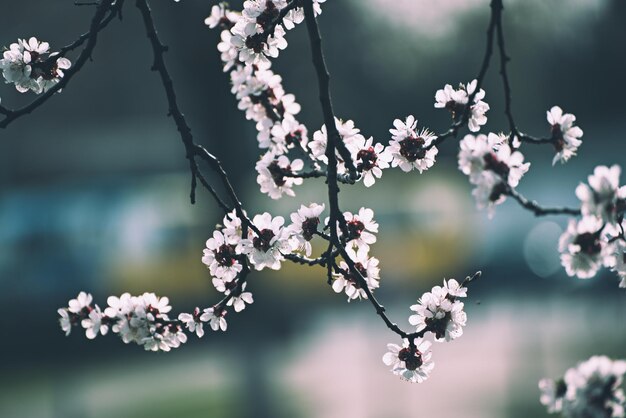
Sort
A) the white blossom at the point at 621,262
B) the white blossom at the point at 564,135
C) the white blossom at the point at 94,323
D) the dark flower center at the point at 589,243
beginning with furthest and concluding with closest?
the white blossom at the point at 94,323 < the white blossom at the point at 564,135 < the white blossom at the point at 621,262 < the dark flower center at the point at 589,243

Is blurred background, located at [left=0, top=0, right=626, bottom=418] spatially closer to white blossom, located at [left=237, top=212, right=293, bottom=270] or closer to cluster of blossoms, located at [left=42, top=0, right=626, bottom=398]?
cluster of blossoms, located at [left=42, top=0, right=626, bottom=398]

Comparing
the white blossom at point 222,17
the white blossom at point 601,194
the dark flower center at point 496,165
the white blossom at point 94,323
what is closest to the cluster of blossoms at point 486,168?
the dark flower center at point 496,165

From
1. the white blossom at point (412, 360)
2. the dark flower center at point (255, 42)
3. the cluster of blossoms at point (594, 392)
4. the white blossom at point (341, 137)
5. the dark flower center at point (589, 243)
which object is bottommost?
the cluster of blossoms at point (594, 392)

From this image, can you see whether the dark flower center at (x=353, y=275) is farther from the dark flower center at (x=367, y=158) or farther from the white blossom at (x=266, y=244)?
the dark flower center at (x=367, y=158)

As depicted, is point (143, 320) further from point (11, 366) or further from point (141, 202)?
point (141, 202)

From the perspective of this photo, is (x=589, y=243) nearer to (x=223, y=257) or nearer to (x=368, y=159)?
(x=368, y=159)

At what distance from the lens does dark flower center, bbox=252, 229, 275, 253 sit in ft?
7.39

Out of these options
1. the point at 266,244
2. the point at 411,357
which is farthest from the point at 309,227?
the point at 411,357

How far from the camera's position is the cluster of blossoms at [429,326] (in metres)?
2.27

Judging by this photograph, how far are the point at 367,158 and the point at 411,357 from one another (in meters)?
0.62

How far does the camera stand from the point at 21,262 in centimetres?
1052

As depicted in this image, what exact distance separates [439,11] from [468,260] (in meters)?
7.09

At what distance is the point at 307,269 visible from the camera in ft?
41.2

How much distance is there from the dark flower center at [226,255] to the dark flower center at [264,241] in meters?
0.10
